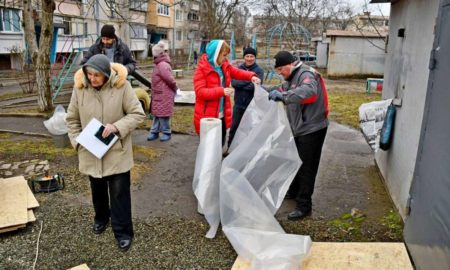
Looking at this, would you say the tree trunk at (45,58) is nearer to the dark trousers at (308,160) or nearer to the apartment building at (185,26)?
the dark trousers at (308,160)

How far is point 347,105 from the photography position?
10047 millimetres

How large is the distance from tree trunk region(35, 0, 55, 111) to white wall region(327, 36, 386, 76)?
11.7 meters

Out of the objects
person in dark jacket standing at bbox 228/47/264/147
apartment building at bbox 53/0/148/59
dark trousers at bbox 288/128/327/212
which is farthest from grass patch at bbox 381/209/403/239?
apartment building at bbox 53/0/148/59

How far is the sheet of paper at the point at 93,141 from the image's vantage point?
2896 mm

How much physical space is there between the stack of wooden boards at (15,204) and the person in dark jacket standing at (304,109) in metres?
2.29

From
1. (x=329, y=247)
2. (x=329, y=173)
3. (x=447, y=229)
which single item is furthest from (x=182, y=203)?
(x=447, y=229)

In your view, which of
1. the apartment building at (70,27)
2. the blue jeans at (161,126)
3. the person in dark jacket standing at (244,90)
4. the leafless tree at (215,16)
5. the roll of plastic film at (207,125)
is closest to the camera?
the roll of plastic film at (207,125)

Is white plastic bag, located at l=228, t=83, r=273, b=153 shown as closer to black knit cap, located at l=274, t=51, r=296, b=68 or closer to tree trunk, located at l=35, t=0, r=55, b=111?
black knit cap, located at l=274, t=51, r=296, b=68

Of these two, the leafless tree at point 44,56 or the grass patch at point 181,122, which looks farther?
the leafless tree at point 44,56

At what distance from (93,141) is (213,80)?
1.72 metres

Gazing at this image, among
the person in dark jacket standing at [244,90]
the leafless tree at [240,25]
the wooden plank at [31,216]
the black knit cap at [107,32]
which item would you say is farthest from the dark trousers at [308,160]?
the leafless tree at [240,25]

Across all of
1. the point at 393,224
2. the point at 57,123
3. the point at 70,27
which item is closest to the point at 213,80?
the point at 393,224

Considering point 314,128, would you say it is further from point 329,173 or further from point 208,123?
point 329,173

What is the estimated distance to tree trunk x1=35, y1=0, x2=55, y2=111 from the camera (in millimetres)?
7203
